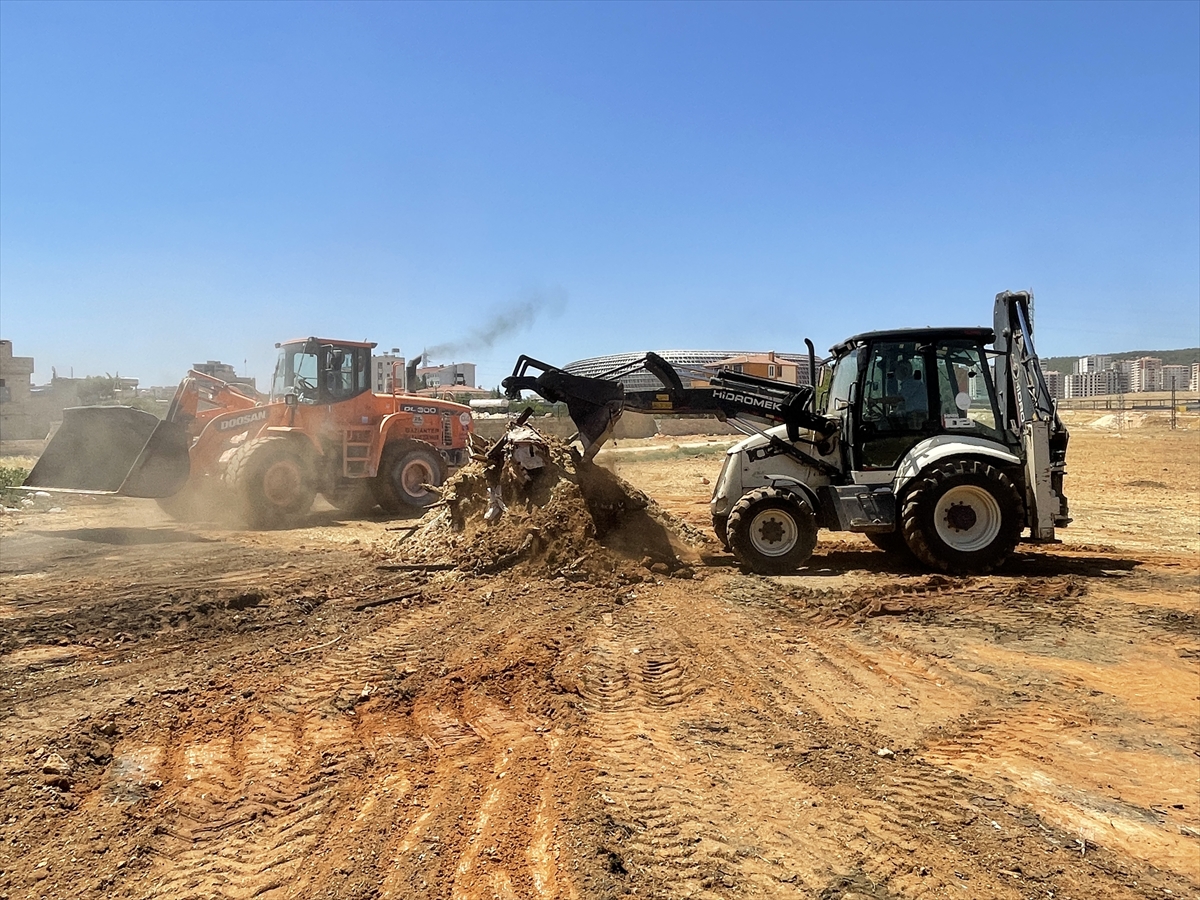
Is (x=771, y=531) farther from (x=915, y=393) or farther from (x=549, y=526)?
(x=549, y=526)

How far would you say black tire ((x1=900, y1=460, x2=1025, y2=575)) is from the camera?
8.48m

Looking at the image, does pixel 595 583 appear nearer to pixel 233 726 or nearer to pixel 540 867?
pixel 233 726

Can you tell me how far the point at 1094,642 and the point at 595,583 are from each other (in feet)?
14.1

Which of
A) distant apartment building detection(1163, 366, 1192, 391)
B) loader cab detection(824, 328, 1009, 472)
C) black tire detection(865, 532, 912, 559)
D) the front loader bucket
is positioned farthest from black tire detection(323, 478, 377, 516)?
distant apartment building detection(1163, 366, 1192, 391)

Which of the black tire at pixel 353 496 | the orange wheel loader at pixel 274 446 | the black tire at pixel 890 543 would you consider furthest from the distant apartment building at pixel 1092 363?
the black tire at pixel 353 496

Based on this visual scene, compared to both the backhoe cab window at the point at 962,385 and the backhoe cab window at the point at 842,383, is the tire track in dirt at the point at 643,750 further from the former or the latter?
the backhoe cab window at the point at 962,385

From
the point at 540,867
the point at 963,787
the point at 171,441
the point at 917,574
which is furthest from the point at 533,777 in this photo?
the point at 171,441

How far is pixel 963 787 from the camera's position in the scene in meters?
4.03

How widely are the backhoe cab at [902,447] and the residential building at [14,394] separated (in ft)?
124

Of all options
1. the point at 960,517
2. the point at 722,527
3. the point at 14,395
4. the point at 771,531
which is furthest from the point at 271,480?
the point at 14,395

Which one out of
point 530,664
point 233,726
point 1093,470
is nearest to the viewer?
point 233,726

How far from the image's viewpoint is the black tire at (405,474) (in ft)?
Result: 47.1

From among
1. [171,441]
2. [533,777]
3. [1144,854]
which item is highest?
[171,441]

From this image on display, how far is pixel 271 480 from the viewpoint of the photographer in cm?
1243
